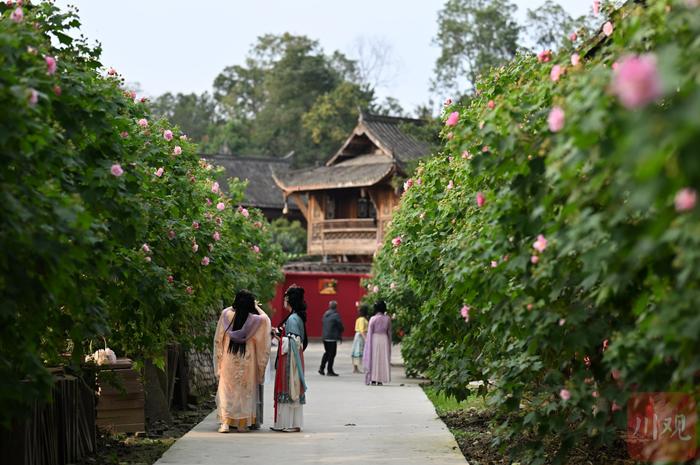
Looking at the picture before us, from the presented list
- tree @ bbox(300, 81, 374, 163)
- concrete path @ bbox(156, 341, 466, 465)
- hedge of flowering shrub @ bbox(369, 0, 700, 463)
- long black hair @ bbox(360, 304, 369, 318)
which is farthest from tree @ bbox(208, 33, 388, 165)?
hedge of flowering shrub @ bbox(369, 0, 700, 463)

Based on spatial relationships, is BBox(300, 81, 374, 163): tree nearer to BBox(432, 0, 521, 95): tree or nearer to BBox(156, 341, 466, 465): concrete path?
BBox(432, 0, 521, 95): tree

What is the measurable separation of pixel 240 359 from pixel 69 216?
7.55 meters

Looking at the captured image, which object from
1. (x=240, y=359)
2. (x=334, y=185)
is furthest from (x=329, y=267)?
(x=240, y=359)

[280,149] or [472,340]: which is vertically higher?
[280,149]

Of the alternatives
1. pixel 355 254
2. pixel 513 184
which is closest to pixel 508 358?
pixel 513 184

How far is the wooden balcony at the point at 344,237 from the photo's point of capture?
Answer: 159 feet

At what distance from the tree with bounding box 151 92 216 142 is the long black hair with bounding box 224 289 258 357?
69.3 m

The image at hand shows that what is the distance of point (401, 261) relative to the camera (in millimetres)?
14672

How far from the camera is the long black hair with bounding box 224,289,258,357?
13156 millimetres

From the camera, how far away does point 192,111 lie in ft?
278

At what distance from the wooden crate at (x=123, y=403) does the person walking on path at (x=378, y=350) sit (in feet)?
34.3

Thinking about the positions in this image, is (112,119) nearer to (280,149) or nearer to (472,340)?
(472,340)

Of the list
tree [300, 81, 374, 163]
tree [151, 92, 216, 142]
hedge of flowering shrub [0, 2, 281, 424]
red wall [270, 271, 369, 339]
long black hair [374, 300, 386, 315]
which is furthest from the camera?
tree [151, 92, 216, 142]

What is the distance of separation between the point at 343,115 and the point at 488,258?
61039 millimetres
